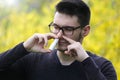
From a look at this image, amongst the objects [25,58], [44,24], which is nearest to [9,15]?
[44,24]

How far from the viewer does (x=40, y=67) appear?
4387 millimetres

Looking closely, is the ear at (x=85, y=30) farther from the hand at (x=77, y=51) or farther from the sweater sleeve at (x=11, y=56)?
the sweater sleeve at (x=11, y=56)

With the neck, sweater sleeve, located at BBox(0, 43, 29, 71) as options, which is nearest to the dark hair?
the neck

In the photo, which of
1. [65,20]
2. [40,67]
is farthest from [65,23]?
[40,67]

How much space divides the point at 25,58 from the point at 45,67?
17cm

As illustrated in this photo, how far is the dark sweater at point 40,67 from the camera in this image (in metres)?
4.31

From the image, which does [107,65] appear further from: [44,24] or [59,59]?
[44,24]

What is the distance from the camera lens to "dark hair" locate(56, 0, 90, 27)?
4387 millimetres

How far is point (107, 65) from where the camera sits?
4387 millimetres

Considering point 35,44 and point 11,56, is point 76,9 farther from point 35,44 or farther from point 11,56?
point 11,56

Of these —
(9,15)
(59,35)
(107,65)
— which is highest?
(59,35)

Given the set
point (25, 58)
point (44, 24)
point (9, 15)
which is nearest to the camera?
point (25, 58)

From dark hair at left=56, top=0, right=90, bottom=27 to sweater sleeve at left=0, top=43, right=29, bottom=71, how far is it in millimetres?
376

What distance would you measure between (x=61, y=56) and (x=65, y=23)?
245mm
